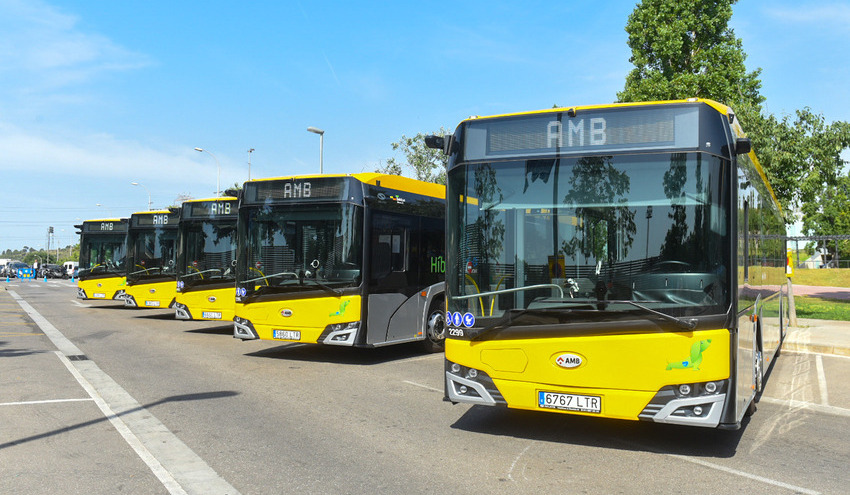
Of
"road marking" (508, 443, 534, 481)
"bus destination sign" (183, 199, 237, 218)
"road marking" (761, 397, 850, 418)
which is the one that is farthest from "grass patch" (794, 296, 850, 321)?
"road marking" (508, 443, 534, 481)

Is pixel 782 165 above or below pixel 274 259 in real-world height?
above

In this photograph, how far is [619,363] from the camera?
5.48 metres

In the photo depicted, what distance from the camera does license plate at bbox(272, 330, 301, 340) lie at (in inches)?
428

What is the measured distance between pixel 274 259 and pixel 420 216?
278 centimetres

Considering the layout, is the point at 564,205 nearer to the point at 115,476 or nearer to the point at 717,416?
the point at 717,416

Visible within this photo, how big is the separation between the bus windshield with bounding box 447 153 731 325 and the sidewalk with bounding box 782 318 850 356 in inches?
374

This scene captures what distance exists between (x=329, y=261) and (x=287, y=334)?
1369 mm

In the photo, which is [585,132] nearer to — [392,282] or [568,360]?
[568,360]

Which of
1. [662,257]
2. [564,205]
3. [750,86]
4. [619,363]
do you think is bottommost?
[619,363]

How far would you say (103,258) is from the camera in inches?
906

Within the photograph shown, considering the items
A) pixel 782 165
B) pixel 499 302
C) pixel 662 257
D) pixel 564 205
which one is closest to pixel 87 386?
pixel 499 302

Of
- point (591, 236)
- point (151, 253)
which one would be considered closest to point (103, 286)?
point (151, 253)

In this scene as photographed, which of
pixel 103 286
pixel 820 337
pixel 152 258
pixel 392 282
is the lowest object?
pixel 820 337

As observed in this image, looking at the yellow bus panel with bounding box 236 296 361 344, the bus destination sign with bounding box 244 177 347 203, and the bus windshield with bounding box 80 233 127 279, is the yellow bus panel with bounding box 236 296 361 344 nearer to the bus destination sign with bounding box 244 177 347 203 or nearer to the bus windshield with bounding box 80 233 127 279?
the bus destination sign with bounding box 244 177 347 203
